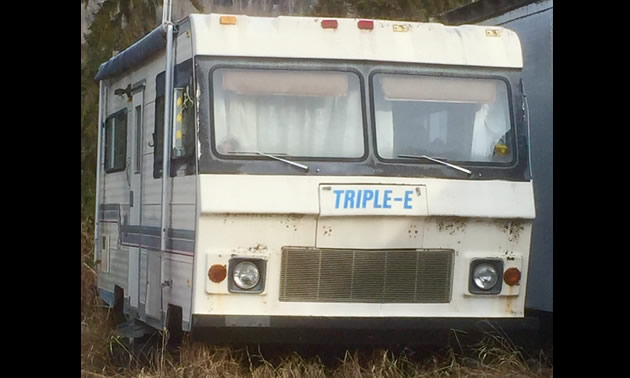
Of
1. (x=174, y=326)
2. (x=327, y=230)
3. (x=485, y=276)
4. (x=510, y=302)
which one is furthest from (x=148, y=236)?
(x=510, y=302)

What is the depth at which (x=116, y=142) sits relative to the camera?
10.0 meters

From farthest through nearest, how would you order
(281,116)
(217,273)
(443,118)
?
(443,118) < (281,116) < (217,273)

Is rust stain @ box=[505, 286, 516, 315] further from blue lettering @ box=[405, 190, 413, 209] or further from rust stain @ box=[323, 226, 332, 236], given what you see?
rust stain @ box=[323, 226, 332, 236]

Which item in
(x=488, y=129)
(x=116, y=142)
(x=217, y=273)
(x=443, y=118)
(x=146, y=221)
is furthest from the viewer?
(x=116, y=142)

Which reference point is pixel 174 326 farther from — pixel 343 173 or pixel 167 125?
pixel 343 173

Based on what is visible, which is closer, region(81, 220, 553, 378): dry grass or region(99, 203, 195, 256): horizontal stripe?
region(99, 203, 195, 256): horizontal stripe

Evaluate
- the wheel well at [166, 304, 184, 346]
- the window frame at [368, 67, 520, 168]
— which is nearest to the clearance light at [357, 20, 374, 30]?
the window frame at [368, 67, 520, 168]

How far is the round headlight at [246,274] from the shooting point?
22.6 feet

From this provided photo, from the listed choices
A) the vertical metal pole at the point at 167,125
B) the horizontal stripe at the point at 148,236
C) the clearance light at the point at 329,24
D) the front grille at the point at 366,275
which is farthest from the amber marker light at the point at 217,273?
the clearance light at the point at 329,24

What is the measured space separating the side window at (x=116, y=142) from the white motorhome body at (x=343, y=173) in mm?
2142

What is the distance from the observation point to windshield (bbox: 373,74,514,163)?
7.23 meters

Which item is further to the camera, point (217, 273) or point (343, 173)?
point (343, 173)

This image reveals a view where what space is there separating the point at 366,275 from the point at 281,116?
118 cm

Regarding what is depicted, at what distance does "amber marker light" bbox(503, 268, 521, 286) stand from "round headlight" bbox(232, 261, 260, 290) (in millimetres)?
1694
